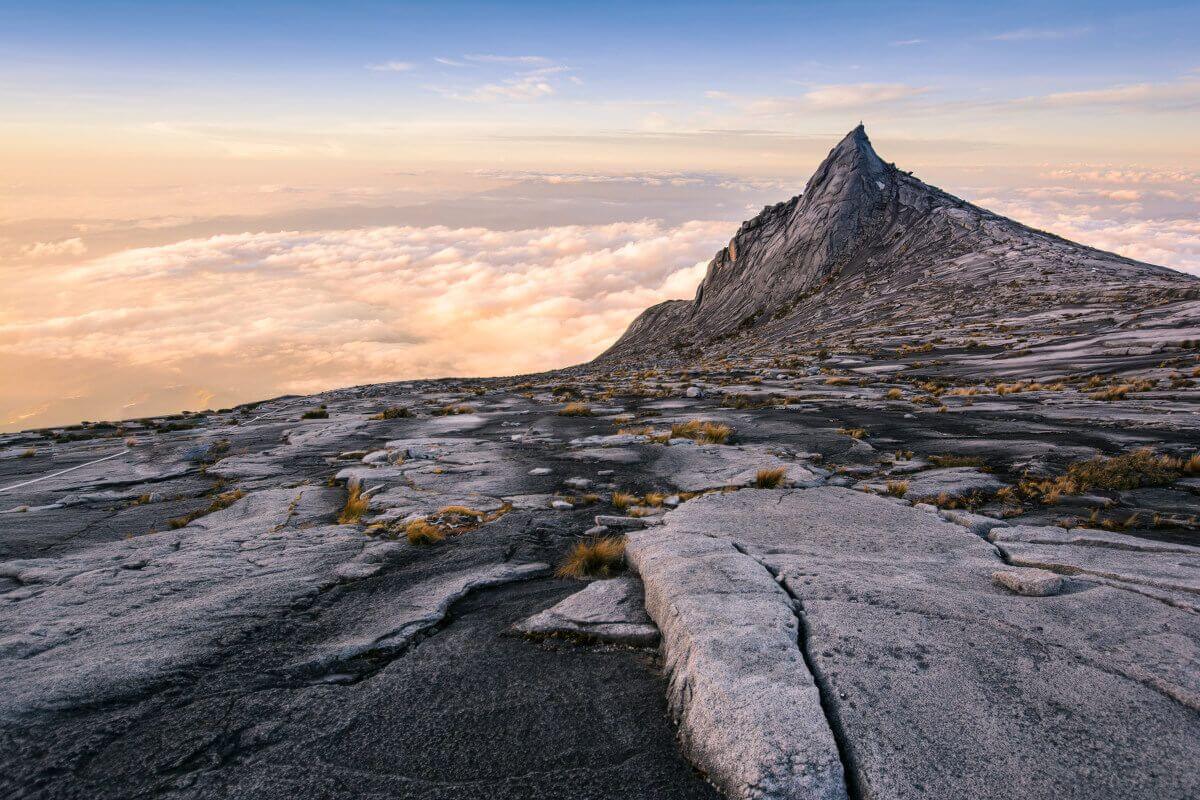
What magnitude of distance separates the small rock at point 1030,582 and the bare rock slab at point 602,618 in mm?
4016

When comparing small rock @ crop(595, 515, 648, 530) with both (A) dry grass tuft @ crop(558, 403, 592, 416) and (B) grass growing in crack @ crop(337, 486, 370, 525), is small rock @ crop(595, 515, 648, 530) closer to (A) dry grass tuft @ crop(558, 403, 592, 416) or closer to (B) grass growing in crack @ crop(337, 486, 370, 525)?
(B) grass growing in crack @ crop(337, 486, 370, 525)

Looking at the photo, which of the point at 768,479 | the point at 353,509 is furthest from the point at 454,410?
the point at 768,479

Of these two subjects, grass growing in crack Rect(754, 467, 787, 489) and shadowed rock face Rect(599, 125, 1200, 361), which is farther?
shadowed rock face Rect(599, 125, 1200, 361)

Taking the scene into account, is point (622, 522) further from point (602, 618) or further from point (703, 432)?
point (703, 432)

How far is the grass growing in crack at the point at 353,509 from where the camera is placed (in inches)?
422

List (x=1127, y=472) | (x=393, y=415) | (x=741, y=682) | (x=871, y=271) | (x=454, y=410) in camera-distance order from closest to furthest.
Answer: (x=741, y=682)
(x=1127, y=472)
(x=393, y=415)
(x=454, y=410)
(x=871, y=271)

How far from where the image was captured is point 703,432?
15.9 meters

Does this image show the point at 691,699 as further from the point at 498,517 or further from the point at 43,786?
the point at 498,517

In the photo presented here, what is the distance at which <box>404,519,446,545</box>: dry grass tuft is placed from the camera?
30.7ft

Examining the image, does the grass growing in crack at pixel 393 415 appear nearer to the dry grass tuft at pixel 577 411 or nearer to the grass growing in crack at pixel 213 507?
the dry grass tuft at pixel 577 411

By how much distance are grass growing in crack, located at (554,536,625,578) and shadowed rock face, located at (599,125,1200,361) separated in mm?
38501

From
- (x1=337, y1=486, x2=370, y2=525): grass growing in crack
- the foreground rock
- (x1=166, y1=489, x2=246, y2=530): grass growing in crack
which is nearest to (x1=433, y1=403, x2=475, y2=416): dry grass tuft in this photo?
(x1=166, y1=489, x2=246, y2=530): grass growing in crack

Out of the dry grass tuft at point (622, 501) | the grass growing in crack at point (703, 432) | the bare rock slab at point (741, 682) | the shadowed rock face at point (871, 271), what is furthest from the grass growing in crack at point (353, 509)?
the shadowed rock face at point (871, 271)

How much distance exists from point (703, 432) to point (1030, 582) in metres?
9.79
